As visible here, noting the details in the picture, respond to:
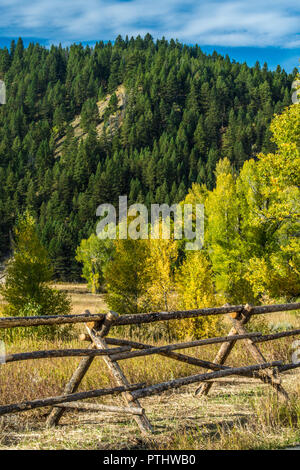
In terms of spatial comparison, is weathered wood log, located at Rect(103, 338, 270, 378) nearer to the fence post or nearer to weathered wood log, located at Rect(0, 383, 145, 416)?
the fence post

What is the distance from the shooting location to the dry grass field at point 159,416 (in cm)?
526

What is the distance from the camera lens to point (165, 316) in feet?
20.7

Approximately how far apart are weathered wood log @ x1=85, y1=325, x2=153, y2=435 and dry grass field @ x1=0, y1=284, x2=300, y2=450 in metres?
0.14

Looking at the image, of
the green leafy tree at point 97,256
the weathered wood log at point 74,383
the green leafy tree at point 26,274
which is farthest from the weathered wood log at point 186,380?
the green leafy tree at point 97,256

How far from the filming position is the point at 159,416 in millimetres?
6453

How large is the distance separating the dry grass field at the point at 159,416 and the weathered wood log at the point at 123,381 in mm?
142

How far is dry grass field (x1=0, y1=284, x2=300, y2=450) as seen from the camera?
5258 millimetres

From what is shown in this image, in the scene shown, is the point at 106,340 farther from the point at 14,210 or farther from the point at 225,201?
the point at 14,210

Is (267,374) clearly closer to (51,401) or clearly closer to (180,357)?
(180,357)

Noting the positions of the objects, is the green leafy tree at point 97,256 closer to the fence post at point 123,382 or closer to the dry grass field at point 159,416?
the dry grass field at point 159,416

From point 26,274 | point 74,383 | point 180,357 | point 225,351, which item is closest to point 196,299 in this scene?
point 26,274

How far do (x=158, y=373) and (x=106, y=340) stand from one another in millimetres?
2558

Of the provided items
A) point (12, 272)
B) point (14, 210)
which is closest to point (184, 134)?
point (14, 210)

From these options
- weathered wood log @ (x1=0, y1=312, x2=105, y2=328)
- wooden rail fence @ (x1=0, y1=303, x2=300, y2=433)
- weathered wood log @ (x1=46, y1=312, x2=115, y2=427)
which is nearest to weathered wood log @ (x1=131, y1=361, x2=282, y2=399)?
wooden rail fence @ (x1=0, y1=303, x2=300, y2=433)
